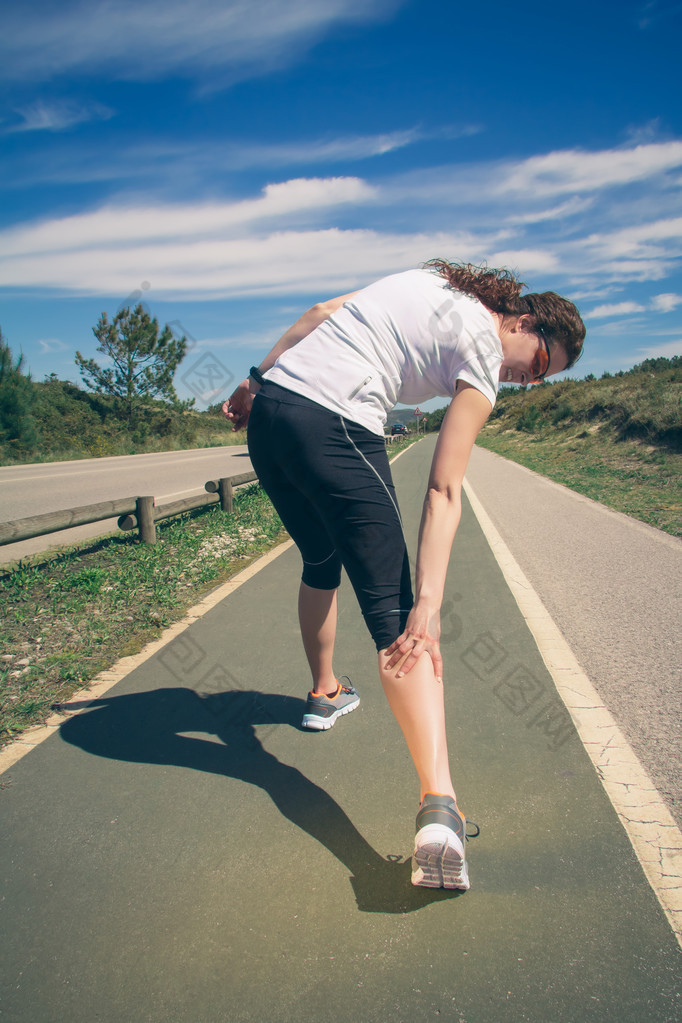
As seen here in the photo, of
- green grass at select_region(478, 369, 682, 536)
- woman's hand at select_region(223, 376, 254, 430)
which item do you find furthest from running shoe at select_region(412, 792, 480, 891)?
green grass at select_region(478, 369, 682, 536)

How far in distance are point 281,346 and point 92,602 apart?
3126 mm

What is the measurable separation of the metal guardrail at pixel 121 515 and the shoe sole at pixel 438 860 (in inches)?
148

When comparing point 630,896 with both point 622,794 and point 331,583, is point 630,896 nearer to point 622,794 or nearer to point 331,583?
point 622,794

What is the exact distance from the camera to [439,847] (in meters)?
1.72

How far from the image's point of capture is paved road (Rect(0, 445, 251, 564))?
856 cm

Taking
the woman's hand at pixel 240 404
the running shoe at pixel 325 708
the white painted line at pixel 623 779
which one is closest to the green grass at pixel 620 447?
the white painted line at pixel 623 779

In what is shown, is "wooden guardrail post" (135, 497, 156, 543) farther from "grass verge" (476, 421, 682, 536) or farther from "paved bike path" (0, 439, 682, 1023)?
"grass verge" (476, 421, 682, 536)

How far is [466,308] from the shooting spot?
1.88m

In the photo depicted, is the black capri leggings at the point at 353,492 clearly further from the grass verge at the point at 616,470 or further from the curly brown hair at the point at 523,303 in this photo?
the grass verge at the point at 616,470

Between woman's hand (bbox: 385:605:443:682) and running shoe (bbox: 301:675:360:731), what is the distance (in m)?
1.11

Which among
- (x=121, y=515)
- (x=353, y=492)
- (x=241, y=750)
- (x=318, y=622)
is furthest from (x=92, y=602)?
(x=353, y=492)

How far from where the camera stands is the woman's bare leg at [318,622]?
2.71m

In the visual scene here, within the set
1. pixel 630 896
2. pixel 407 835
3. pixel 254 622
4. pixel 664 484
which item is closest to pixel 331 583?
pixel 407 835

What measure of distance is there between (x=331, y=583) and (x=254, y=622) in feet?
6.16
